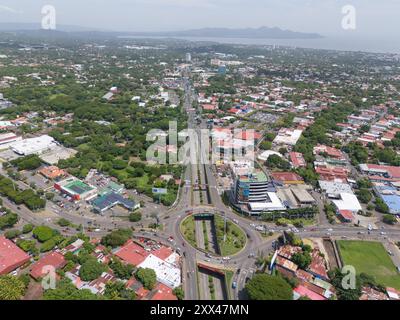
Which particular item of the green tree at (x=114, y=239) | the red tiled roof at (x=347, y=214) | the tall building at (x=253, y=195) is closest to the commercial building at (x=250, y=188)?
the tall building at (x=253, y=195)

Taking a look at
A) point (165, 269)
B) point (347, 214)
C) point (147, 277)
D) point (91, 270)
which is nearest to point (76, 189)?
point (91, 270)

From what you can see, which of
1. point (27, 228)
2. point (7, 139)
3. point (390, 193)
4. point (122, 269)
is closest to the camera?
point (122, 269)

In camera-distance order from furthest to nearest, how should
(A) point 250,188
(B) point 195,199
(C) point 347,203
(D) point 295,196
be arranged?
(D) point 295,196 → (B) point 195,199 → (C) point 347,203 → (A) point 250,188

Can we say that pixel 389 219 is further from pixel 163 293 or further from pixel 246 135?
pixel 246 135

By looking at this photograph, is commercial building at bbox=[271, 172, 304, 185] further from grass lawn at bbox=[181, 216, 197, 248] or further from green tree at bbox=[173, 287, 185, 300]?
green tree at bbox=[173, 287, 185, 300]

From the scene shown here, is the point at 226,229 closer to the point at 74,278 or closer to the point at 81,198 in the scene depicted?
the point at 74,278
